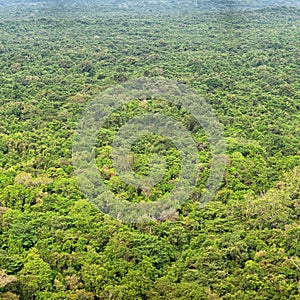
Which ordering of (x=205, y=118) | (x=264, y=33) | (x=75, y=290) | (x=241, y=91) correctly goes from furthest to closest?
(x=264, y=33) < (x=241, y=91) < (x=205, y=118) < (x=75, y=290)

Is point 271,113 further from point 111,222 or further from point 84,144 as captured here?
point 111,222

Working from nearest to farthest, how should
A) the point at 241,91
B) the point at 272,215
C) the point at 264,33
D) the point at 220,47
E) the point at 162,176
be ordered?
the point at 272,215, the point at 162,176, the point at 241,91, the point at 220,47, the point at 264,33

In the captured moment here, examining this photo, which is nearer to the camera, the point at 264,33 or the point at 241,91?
the point at 241,91

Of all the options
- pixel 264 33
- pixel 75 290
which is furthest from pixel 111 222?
pixel 264 33

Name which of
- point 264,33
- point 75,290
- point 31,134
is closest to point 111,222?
point 75,290

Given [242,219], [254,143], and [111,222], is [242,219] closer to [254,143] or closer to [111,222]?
[111,222]

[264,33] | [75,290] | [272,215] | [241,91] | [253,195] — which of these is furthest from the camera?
[264,33]
